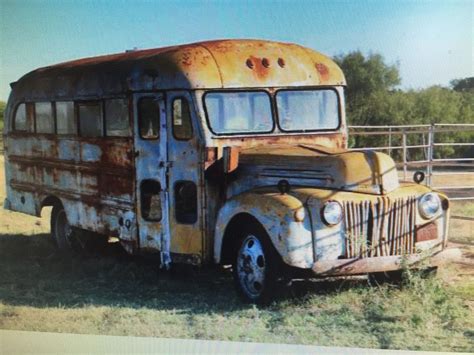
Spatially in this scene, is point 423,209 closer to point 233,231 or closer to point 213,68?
point 233,231

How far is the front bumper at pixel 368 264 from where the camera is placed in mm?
5012

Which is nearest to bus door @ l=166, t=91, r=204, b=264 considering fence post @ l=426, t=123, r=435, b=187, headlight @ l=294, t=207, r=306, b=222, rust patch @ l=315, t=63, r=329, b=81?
headlight @ l=294, t=207, r=306, b=222

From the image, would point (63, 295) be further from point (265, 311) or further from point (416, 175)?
point (416, 175)

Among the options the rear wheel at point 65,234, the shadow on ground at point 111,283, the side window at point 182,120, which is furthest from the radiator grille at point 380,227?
the rear wheel at point 65,234

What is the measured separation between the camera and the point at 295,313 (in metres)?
5.18

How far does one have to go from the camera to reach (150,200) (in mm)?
6074

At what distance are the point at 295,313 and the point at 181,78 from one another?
1821mm

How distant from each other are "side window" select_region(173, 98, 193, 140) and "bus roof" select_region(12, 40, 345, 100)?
134 millimetres

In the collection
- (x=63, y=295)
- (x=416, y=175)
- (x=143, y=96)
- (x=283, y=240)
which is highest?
(x=143, y=96)

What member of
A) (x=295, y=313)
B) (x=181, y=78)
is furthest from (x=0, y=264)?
(x=295, y=313)

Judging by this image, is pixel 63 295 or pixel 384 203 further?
pixel 63 295

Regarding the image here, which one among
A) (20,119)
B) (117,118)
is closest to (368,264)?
(117,118)

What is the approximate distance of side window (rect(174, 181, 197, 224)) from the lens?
5797mm

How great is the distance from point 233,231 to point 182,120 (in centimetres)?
90
